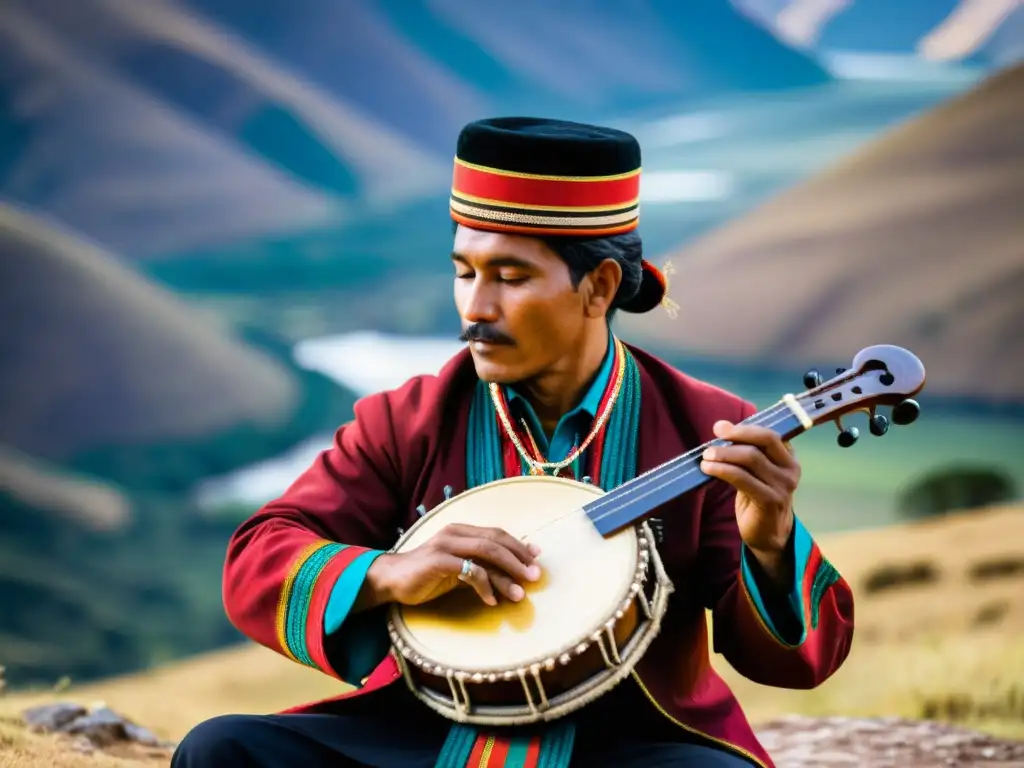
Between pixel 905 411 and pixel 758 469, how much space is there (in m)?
0.27

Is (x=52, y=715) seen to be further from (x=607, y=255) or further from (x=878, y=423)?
(x=878, y=423)

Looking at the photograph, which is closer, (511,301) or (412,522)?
(511,301)

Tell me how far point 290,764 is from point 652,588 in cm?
70

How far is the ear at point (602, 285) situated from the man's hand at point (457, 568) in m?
0.49

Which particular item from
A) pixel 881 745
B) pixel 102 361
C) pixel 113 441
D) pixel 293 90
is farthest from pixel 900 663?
pixel 293 90

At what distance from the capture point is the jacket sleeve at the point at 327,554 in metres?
2.45

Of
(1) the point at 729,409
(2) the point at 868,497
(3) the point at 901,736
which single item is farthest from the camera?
(2) the point at 868,497

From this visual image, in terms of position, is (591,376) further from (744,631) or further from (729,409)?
(744,631)

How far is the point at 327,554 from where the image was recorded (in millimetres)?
2484

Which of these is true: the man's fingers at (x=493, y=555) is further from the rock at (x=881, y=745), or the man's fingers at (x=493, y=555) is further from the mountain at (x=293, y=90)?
the mountain at (x=293, y=90)

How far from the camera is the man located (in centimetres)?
241

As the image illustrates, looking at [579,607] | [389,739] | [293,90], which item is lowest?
[389,739]

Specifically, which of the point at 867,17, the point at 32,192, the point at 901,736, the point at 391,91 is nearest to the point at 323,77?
the point at 391,91

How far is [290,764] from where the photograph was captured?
98.3 inches
